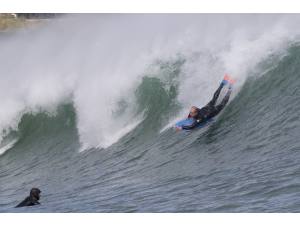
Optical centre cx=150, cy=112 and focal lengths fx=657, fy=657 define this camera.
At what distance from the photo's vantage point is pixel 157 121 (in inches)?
611

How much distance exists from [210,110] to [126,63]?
4850 mm

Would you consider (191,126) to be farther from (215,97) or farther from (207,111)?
(215,97)

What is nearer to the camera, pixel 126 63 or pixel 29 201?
pixel 29 201

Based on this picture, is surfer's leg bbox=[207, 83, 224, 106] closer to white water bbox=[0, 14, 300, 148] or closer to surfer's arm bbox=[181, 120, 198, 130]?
surfer's arm bbox=[181, 120, 198, 130]

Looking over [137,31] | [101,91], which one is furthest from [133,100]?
[137,31]

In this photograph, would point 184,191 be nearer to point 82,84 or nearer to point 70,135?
point 70,135

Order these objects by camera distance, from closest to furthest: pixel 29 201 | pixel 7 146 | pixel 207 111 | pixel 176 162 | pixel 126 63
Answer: pixel 29 201
pixel 176 162
pixel 207 111
pixel 126 63
pixel 7 146

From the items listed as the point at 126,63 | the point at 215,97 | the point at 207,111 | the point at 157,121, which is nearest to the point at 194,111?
the point at 207,111

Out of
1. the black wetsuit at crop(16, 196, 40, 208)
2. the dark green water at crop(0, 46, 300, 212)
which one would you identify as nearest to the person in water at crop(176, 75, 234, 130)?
the dark green water at crop(0, 46, 300, 212)

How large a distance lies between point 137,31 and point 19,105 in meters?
4.26

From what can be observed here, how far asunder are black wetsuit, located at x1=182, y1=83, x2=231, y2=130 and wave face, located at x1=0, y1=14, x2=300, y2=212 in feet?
0.71

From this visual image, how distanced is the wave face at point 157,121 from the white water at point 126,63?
39 mm

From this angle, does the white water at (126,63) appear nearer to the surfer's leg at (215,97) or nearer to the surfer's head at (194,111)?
the surfer's leg at (215,97)

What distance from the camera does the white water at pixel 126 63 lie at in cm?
1589
